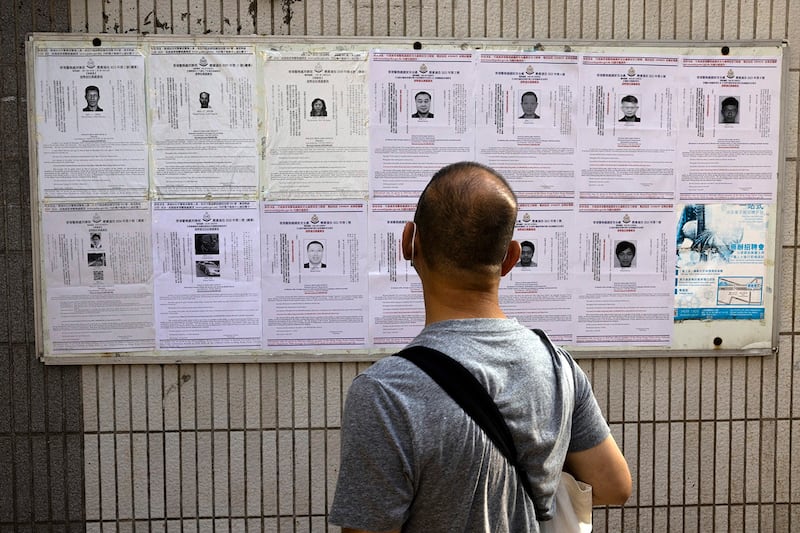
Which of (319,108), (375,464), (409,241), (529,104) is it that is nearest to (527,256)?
(529,104)

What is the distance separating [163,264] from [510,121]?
6.43 ft

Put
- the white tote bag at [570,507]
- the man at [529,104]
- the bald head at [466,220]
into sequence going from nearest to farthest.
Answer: the bald head at [466,220] → the white tote bag at [570,507] → the man at [529,104]

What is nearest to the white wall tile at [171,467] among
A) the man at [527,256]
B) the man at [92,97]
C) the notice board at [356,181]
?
the notice board at [356,181]

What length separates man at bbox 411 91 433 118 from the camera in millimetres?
3934

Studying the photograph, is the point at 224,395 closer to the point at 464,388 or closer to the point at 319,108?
the point at 319,108

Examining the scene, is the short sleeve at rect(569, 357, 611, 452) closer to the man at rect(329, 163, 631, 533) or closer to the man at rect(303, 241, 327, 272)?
the man at rect(329, 163, 631, 533)

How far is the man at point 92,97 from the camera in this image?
386 centimetres

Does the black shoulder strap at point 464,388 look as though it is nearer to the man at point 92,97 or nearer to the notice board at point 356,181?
the notice board at point 356,181

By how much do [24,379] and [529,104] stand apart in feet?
9.84

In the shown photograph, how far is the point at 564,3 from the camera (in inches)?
158

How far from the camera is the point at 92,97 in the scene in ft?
12.7

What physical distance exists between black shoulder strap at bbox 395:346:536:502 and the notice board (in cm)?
221

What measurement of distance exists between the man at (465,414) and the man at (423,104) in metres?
2.07

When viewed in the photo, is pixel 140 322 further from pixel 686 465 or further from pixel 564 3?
pixel 686 465
